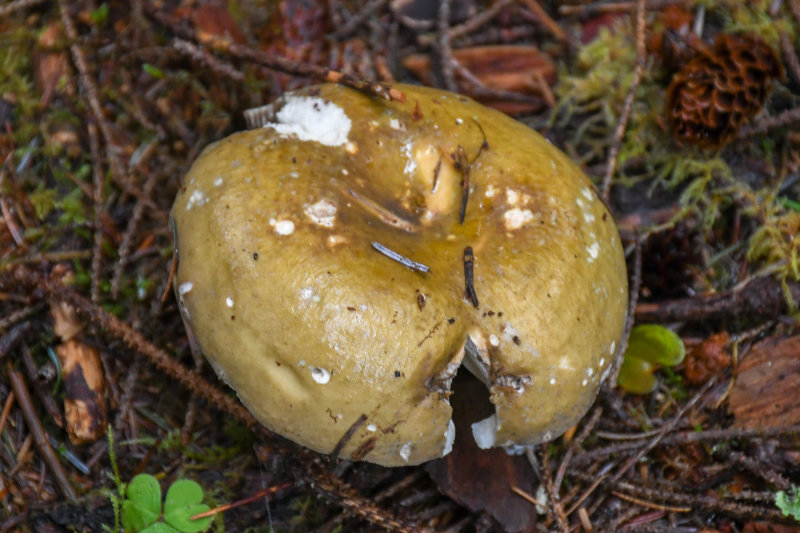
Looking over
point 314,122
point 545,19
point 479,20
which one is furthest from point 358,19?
point 314,122

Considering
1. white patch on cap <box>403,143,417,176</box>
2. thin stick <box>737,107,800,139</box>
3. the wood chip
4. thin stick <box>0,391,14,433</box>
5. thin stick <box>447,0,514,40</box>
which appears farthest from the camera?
Answer: thin stick <box>447,0,514,40</box>

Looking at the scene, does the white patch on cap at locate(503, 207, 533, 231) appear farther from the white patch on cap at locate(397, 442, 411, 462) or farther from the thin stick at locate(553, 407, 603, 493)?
the thin stick at locate(553, 407, 603, 493)

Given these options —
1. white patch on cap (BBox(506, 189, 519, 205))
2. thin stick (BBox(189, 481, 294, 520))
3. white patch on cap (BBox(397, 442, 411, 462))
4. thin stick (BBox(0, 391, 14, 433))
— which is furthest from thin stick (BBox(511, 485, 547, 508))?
thin stick (BBox(0, 391, 14, 433))

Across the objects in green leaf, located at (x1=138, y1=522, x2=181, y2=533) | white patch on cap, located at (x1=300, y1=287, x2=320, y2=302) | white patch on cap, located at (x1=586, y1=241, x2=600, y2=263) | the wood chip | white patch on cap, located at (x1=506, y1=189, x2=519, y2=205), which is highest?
white patch on cap, located at (x1=506, y1=189, x2=519, y2=205)

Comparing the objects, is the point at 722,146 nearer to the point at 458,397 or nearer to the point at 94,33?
the point at 458,397

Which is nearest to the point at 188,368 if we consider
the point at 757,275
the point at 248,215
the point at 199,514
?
the point at 199,514
